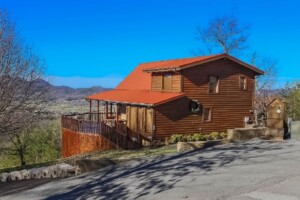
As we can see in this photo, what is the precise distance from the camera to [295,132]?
17641mm

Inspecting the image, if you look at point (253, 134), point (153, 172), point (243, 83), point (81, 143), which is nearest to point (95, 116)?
point (81, 143)

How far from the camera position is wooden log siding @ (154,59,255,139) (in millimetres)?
27422

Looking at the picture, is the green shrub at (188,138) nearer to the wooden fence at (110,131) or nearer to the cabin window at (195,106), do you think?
the cabin window at (195,106)

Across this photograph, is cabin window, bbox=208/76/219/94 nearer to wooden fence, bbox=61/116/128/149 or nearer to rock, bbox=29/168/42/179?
wooden fence, bbox=61/116/128/149

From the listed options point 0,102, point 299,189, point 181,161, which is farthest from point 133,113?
point 299,189

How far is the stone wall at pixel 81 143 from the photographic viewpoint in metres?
27.7

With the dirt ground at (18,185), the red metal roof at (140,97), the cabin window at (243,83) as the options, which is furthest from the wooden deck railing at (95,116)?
the dirt ground at (18,185)

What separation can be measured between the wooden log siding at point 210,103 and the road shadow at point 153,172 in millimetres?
11289

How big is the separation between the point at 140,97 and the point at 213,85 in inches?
218

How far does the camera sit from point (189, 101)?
28344mm

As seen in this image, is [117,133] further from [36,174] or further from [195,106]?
[36,174]

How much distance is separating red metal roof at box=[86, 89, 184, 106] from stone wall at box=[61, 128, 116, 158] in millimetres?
3627

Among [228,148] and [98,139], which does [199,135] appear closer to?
[98,139]

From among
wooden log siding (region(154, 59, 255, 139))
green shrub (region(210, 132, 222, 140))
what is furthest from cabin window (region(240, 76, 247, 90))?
green shrub (region(210, 132, 222, 140))
